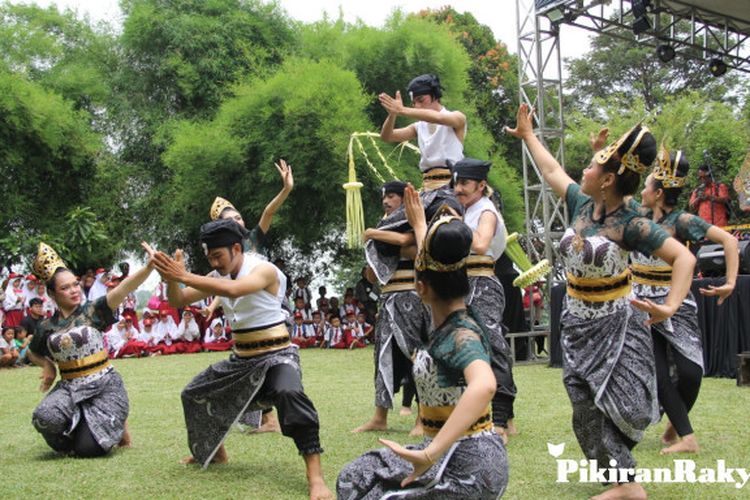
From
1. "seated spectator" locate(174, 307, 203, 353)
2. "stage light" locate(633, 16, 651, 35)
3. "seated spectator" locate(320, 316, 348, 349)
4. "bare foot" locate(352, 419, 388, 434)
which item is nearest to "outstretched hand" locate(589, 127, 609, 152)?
"bare foot" locate(352, 419, 388, 434)

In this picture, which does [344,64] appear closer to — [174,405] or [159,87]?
[159,87]

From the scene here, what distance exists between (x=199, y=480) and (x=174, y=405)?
3.36m

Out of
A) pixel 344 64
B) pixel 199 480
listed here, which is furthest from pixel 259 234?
pixel 344 64

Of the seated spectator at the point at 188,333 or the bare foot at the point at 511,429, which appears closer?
the bare foot at the point at 511,429

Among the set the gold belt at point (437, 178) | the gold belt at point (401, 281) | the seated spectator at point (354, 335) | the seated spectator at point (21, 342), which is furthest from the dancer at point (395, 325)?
the seated spectator at point (354, 335)

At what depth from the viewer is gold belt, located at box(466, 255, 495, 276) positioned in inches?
221

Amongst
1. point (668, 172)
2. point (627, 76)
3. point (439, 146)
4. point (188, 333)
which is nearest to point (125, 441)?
point (439, 146)

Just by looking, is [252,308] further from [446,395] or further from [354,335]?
[354,335]

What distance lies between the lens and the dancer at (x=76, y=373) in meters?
5.61

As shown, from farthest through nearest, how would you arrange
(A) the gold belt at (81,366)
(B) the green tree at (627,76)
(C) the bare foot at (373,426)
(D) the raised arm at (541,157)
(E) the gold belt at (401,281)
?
(B) the green tree at (627,76) → (C) the bare foot at (373,426) → (E) the gold belt at (401,281) → (A) the gold belt at (81,366) → (D) the raised arm at (541,157)

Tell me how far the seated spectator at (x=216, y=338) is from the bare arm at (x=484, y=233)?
11127mm

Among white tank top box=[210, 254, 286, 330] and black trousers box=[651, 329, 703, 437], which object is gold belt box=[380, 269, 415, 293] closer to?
white tank top box=[210, 254, 286, 330]

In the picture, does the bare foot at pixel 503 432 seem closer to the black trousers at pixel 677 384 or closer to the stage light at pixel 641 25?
the black trousers at pixel 677 384

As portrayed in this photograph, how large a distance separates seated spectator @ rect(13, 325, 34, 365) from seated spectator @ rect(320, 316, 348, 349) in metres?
5.25
